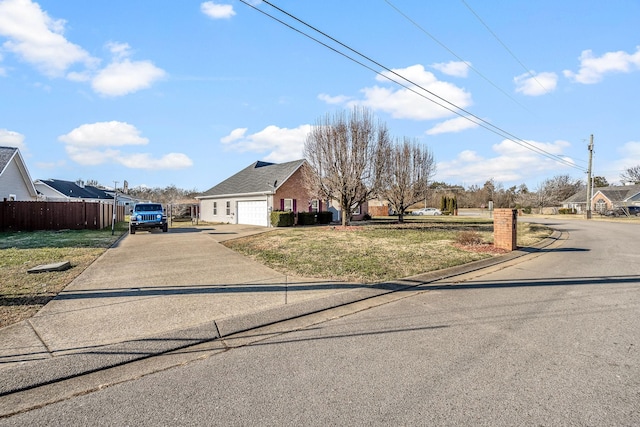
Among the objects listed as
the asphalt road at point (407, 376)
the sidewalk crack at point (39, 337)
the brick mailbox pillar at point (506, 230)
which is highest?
the brick mailbox pillar at point (506, 230)

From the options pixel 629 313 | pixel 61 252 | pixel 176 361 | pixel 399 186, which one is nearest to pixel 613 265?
pixel 629 313

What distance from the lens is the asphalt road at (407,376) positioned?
260cm

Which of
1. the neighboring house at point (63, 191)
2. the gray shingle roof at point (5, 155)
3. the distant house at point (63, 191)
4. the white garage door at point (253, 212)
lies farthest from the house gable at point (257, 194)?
the neighboring house at point (63, 191)

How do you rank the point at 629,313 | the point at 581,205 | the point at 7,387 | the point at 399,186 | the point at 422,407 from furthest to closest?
the point at 581,205 < the point at 399,186 < the point at 629,313 < the point at 7,387 < the point at 422,407

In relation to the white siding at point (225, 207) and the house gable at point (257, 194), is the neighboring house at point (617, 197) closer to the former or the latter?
the house gable at point (257, 194)

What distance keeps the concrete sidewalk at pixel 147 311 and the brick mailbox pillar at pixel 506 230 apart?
4.40 metres

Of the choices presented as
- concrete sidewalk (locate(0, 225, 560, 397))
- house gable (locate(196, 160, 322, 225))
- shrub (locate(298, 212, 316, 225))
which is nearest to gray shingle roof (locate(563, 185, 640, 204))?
shrub (locate(298, 212, 316, 225))

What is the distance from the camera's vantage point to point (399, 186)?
1061 inches

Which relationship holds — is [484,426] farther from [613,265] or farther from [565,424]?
[613,265]

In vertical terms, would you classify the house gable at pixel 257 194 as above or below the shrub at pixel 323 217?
above

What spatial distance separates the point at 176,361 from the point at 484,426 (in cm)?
302

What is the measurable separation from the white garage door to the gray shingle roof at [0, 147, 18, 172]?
49.6 feet

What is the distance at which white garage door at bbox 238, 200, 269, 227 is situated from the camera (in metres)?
25.3

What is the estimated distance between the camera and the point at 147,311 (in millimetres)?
5027
